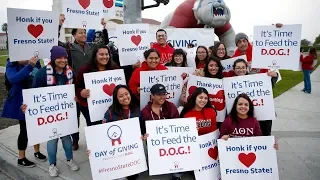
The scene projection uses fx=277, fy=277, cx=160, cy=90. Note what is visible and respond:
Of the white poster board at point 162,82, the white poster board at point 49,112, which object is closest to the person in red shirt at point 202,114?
the white poster board at point 162,82

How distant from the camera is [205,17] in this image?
9.74m

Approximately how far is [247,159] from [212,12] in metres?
7.34

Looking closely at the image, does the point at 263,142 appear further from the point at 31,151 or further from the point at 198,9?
the point at 198,9

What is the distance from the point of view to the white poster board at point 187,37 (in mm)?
6707

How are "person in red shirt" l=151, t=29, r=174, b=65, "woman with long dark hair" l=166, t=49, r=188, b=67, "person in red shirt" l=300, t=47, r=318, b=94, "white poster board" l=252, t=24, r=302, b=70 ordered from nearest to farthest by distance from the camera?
1. "white poster board" l=252, t=24, r=302, b=70
2. "woman with long dark hair" l=166, t=49, r=188, b=67
3. "person in red shirt" l=151, t=29, r=174, b=65
4. "person in red shirt" l=300, t=47, r=318, b=94

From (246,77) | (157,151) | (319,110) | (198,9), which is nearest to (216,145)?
(157,151)

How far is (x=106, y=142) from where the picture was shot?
123 inches

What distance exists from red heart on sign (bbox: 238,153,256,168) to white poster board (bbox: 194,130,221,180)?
1.05 ft

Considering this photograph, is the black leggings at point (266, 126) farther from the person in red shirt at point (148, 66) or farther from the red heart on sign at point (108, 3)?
the red heart on sign at point (108, 3)

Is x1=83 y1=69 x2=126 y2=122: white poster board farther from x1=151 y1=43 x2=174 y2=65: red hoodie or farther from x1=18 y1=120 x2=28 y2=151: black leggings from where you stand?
x1=151 y1=43 x2=174 y2=65: red hoodie

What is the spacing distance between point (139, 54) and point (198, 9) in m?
6.13

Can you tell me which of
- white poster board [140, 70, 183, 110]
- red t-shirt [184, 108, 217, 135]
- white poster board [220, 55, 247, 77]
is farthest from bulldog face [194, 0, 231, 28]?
red t-shirt [184, 108, 217, 135]

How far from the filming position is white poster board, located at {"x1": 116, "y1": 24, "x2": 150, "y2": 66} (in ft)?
14.8

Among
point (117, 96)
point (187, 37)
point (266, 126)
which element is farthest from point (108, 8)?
point (266, 126)
